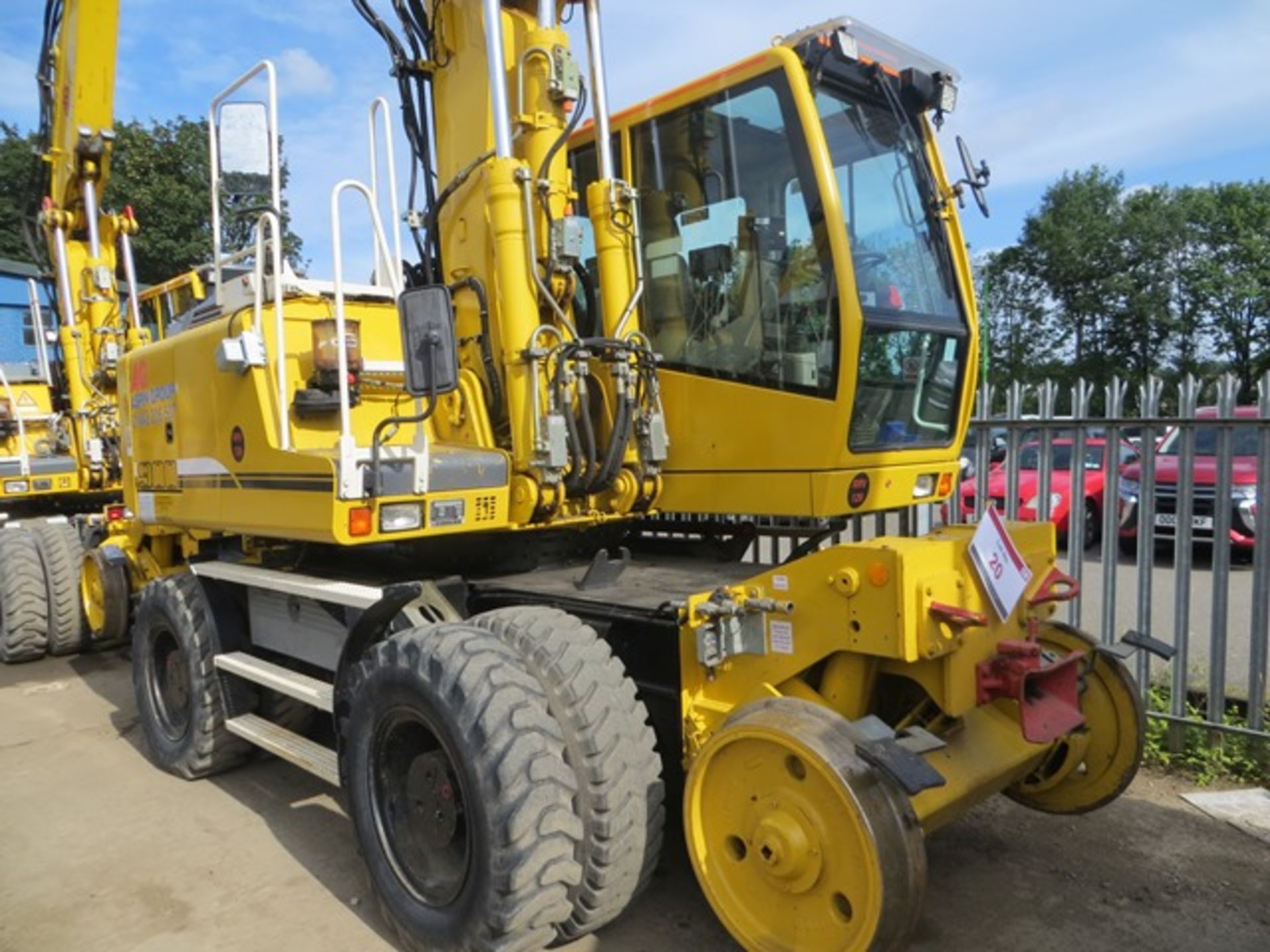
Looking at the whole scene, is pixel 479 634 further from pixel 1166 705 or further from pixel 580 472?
pixel 1166 705

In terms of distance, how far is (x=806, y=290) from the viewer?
3.48 metres

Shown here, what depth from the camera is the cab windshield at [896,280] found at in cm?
352

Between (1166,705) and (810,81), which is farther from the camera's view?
(1166,705)

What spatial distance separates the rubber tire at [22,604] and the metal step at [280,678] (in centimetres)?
364

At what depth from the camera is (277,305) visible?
139 inches

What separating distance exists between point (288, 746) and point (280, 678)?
292mm

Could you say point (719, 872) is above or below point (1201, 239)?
below

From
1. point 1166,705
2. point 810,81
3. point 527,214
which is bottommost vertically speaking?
point 1166,705

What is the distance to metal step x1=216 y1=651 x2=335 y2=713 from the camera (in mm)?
3732

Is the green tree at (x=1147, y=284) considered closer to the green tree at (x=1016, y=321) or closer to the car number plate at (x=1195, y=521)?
the green tree at (x=1016, y=321)

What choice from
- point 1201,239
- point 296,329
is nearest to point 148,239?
point 296,329

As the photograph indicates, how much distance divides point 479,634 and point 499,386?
1.15 m

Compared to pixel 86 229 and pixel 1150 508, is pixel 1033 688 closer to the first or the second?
pixel 1150 508

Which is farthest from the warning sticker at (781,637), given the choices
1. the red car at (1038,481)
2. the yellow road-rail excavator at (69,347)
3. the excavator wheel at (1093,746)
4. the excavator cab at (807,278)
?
the yellow road-rail excavator at (69,347)
